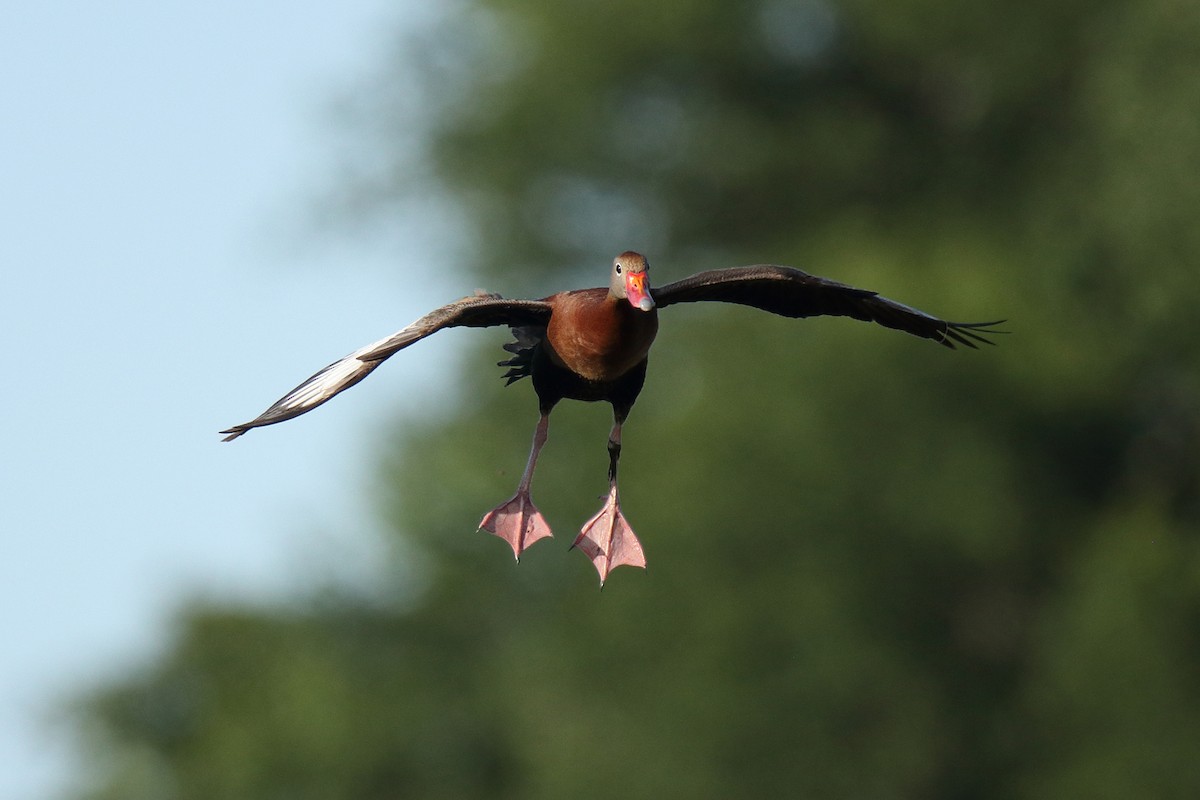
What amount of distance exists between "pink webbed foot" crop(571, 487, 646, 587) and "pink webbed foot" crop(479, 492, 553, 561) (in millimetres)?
364

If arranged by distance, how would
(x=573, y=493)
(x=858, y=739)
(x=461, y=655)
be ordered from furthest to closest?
1. (x=461, y=655)
2. (x=573, y=493)
3. (x=858, y=739)

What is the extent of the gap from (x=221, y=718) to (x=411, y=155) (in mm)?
10890

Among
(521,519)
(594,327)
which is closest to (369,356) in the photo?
(594,327)

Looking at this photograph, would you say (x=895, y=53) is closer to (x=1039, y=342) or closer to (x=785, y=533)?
(x=1039, y=342)

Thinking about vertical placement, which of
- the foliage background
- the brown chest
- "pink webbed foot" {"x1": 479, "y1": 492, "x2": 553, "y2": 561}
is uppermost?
the foliage background

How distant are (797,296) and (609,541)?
1.60 meters

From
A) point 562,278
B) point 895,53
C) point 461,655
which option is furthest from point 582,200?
point 461,655

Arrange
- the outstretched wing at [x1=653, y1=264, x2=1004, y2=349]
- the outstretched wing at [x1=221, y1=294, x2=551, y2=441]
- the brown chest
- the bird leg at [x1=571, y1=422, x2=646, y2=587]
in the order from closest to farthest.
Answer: the outstretched wing at [x1=221, y1=294, x2=551, y2=441]
the brown chest
the outstretched wing at [x1=653, y1=264, x2=1004, y2=349]
the bird leg at [x1=571, y1=422, x2=646, y2=587]

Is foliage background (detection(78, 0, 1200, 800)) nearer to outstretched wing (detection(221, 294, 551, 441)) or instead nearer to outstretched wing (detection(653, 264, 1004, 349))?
outstretched wing (detection(653, 264, 1004, 349))

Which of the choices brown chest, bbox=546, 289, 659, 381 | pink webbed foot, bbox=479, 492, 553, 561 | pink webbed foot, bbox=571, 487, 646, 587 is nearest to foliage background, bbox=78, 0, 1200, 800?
pink webbed foot, bbox=571, 487, 646, 587

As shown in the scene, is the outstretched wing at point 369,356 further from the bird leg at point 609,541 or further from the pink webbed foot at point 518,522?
the bird leg at point 609,541

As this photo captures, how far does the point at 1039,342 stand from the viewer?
91.0 ft

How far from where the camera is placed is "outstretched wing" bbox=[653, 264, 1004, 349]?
941 centimetres

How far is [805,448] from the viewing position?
27.2 metres
